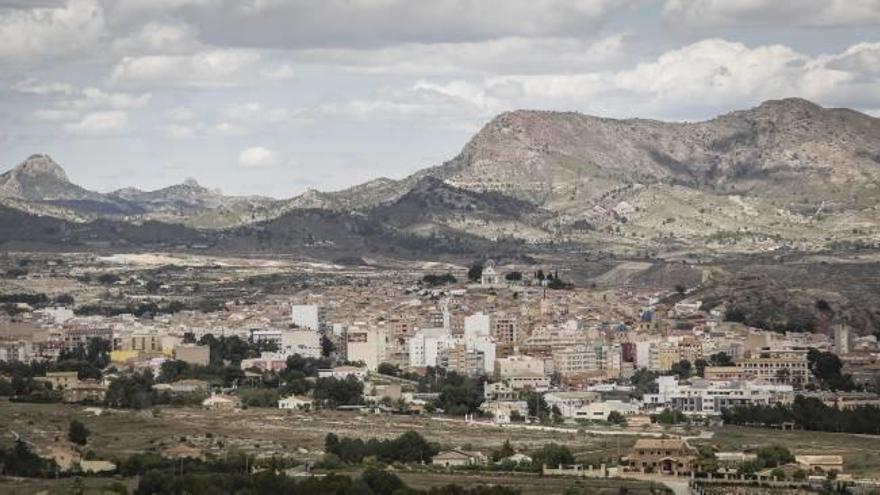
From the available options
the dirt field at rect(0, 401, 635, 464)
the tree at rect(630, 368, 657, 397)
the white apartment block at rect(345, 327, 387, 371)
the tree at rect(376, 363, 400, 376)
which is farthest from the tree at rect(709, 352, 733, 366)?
the dirt field at rect(0, 401, 635, 464)

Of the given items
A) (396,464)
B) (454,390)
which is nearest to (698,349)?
(454,390)

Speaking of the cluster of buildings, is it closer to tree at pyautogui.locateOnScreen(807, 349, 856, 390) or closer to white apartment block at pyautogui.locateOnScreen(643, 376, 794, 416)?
white apartment block at pyautogui.locateOnScreen(643, 376, 794, 416)

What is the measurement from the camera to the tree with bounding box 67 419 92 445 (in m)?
94.8

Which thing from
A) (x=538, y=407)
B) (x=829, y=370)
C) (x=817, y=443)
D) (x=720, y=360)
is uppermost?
(x=720, y=360)

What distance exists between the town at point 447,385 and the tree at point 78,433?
111 mm

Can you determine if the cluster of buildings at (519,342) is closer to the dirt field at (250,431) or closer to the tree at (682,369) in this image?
the tree at (682,369)

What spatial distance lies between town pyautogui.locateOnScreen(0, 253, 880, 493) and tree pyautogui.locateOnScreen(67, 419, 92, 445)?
0.11 m

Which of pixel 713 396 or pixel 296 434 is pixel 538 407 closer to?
pixel 713 396

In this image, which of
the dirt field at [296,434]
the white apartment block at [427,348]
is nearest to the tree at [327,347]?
the white apartment block at [427,348]

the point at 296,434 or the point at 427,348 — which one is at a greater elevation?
the point at 427,348

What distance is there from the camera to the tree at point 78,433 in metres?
94.8

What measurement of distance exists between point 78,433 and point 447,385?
3399cm

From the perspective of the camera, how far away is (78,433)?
95.5 meters

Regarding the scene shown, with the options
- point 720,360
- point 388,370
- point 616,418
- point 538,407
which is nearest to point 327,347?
point 388,370
